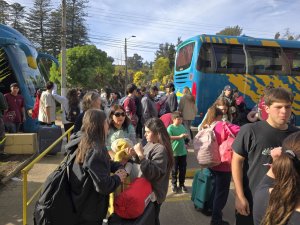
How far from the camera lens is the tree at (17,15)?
50.9 metres

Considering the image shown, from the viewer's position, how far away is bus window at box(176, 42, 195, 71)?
10980mm

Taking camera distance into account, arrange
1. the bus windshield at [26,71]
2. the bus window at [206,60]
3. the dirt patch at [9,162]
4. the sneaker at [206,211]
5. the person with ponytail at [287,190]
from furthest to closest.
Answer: the bus window at [206,60]
the bus windshield at [26,71]
the dirt patch at [9,162]
the sneaker at [206,211]
the person with ponytail at [287,190]

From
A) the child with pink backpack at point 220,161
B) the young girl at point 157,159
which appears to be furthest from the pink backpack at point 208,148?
the young girl at point 157,159

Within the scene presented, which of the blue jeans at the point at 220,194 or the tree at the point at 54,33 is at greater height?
the tree at the point at 54,33

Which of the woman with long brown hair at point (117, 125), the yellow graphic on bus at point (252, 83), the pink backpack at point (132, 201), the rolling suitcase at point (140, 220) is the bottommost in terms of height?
the rolling suitcase at point (140, 220)

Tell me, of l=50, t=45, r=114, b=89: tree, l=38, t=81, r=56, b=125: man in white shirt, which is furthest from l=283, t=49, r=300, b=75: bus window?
l=50, t=45, r=114, b=89: tree

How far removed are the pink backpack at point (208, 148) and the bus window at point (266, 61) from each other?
769 cm

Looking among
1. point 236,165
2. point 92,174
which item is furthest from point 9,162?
point 236,165

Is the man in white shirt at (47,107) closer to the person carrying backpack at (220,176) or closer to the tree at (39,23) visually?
the person carrying backpack at (220,176)

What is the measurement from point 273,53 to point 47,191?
34.8ft

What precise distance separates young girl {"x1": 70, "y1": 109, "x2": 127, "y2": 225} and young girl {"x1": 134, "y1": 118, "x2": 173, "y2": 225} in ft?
1.08

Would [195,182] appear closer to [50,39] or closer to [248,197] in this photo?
[248,197]

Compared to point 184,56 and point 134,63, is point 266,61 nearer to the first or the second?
point 184,56

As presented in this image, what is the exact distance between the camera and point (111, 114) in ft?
13.4
